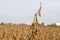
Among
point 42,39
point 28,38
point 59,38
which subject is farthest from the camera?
point 59,38

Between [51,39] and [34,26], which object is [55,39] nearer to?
[51,39]

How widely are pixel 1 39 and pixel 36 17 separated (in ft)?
5.53

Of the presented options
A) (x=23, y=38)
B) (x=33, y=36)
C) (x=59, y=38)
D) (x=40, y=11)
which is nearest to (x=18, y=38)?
(x=23, y=38)

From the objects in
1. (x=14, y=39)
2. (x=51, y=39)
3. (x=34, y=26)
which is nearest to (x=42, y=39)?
(x=51, y=39)

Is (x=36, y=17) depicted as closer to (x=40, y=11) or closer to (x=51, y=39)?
(x=40, y=11)

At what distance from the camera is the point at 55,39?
7.20 m

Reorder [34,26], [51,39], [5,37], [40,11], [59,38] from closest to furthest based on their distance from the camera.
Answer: [40,11] → [34,26] → [5,37] → [51,39] → [59,38]

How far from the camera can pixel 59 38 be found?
774 centimetres

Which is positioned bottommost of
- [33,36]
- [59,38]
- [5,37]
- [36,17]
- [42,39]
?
[59,38]

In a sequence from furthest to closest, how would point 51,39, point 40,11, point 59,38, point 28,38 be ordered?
point 59,38
point 51,39
point 28,38
point 40,11

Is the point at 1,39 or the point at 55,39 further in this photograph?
the point at 55,39

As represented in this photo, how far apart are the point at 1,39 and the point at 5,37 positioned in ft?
0.46

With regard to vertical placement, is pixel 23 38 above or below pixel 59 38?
above

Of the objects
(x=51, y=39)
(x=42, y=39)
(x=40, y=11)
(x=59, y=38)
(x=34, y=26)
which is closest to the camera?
(x=40, y=11)
